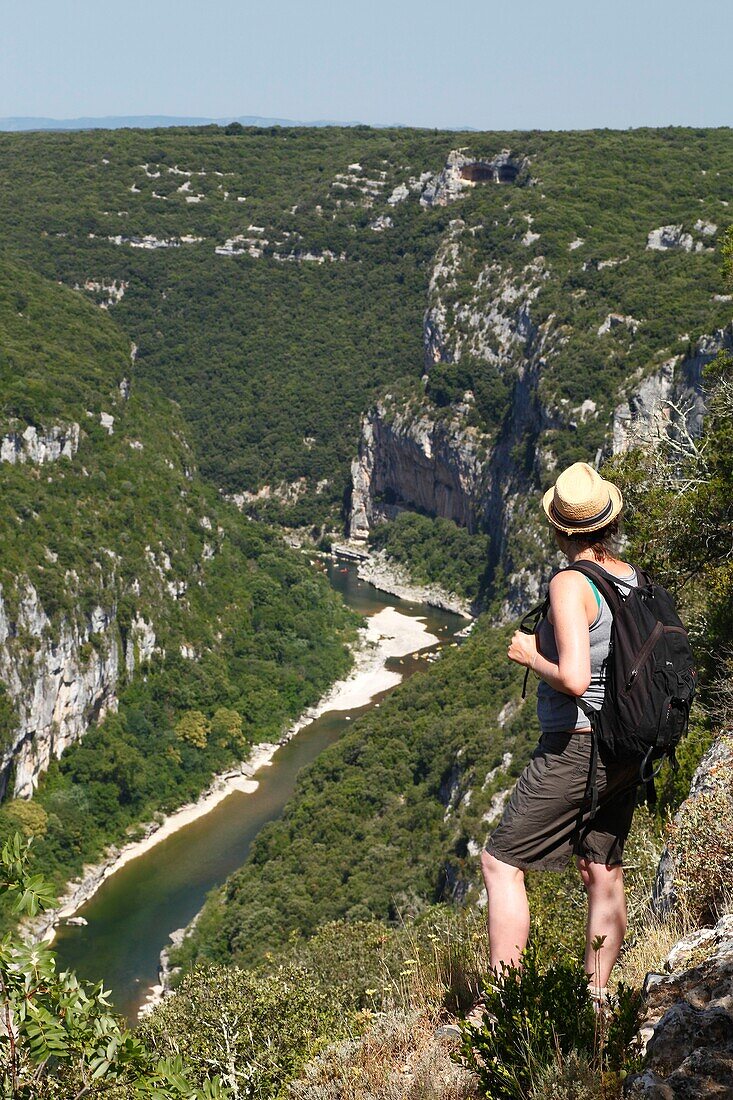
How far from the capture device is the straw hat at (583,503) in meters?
5.71

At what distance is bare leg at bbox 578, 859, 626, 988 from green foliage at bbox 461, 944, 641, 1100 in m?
0.31

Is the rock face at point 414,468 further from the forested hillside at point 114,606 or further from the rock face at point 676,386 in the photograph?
the rock face at point 676,386

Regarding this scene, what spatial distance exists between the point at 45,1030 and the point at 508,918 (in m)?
2.30

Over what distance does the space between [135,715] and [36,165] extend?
99688mm

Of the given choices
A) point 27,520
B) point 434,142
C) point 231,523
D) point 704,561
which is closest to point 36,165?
point 434,142

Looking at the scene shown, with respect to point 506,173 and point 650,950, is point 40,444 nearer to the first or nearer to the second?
point 650,950

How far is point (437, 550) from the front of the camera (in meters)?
98.6

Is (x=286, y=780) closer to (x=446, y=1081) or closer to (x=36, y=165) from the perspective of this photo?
(x=446, y=1081)

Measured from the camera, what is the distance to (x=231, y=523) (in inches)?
3406

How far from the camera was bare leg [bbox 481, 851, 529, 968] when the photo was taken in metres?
5.66

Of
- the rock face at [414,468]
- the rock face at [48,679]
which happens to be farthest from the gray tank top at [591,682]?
the rock face at [414,468]

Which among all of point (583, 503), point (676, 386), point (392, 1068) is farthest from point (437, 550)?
point (583, 503)

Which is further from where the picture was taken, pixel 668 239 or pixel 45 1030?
pixel 668 239

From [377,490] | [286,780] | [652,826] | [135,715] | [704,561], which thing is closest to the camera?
[652,826]
